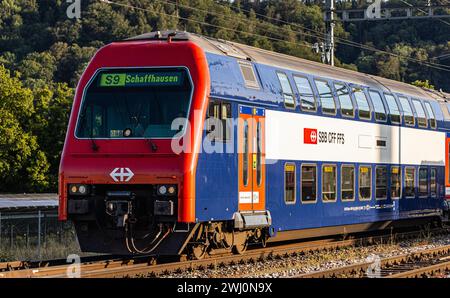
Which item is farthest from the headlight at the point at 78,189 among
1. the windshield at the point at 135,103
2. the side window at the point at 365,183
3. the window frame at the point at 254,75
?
the side window at the point at 365,183

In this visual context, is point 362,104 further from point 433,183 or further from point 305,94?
point 433,183

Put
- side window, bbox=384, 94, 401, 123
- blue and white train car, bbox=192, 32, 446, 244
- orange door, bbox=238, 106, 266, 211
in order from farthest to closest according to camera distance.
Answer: side window, bbox=384, 94, 401, 123 < orange door, bbox=238, 106, 266, 211 < blue and white train car, bbox=192, 32, 446, 244

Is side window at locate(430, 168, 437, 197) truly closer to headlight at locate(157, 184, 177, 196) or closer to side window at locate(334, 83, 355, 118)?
side window at locate(334, 83, 355, 118)

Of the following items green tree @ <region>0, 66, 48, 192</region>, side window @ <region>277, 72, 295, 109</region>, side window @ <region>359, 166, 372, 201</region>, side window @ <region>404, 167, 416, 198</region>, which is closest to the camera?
side window @ <region>277, 72, 295, 109</region>

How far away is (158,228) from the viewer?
645 inches

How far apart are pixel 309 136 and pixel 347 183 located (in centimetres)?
238


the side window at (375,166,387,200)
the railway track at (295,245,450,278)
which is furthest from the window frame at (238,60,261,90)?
the side window at (375,166,387,200)

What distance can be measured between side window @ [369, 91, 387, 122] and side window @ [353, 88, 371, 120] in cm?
42

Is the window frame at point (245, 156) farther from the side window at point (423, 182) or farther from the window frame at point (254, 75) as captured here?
the side window at point (423, 182)

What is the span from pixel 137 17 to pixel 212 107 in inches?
3670

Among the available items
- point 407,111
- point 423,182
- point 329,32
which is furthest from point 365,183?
point 329,32

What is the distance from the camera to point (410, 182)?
2581cm

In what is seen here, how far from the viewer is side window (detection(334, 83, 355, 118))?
22141 mm
